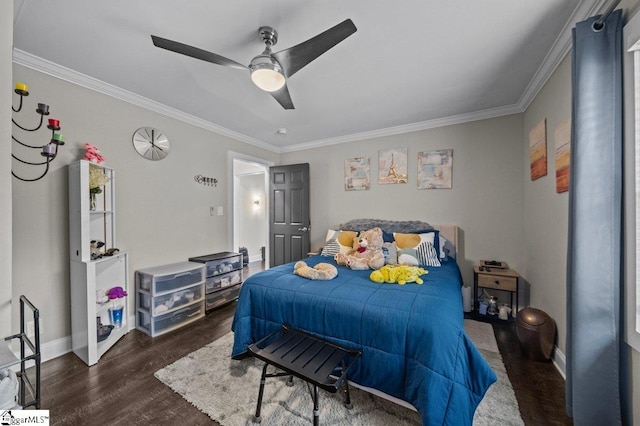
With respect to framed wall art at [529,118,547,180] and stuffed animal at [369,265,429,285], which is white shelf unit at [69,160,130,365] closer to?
stuffed animal at [369,265,429,285]

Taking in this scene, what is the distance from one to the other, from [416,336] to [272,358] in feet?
2.88

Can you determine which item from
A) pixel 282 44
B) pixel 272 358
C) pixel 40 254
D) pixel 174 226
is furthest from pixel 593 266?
pixel 40 254

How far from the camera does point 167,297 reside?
277 cm

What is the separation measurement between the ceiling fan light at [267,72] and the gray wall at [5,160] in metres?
1.08

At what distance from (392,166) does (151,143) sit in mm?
3210

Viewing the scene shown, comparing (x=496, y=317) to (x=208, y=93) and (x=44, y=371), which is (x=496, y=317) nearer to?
(x=208, y=93)

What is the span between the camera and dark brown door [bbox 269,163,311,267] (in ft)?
14.2

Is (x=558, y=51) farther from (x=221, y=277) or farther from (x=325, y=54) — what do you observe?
(x=221, y=277)

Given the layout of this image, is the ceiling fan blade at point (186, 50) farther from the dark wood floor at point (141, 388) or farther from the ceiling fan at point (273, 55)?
the dark wood floor at point (141, 388)

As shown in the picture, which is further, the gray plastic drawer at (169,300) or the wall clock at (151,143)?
the wall clock at (151,143)

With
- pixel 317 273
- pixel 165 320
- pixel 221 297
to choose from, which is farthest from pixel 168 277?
pixel 317 273

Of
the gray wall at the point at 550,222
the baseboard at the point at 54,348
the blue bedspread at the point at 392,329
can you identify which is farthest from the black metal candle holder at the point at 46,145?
the gray wall at the point at 550,222

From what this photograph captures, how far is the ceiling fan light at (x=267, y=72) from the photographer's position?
1.65 meters

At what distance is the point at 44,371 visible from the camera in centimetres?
200
